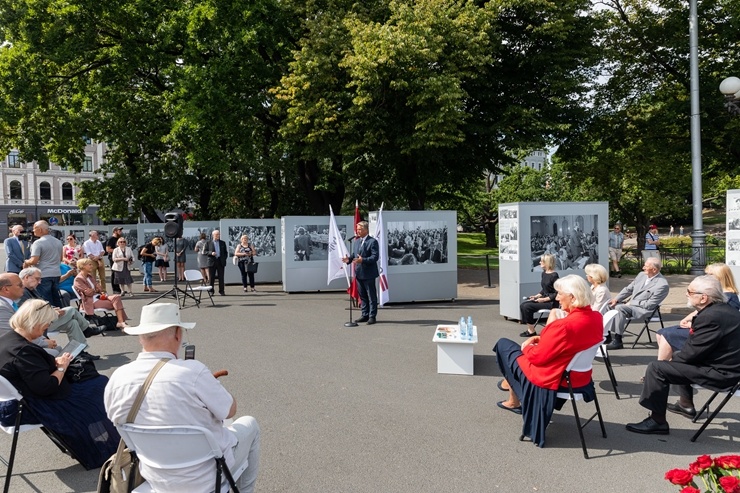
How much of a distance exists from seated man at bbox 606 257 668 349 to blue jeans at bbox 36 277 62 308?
10.1 meters

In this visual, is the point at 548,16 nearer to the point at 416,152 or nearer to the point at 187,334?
the point at 416,152

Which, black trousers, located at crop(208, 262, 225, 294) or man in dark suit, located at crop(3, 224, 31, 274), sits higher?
man in dark suit, located at crop(3, 224, 31, 274)

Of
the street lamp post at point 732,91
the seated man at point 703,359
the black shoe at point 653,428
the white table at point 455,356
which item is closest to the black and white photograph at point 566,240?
the street lamp post at point 732,91

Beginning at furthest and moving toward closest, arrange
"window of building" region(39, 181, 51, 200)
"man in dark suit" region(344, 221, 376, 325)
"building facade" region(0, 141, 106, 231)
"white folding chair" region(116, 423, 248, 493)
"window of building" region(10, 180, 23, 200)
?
"window of building" region(39, 181, 51, 200)
"window of building" region(10, 180, 23, 200)
"building facade" region(0, 141, 106, 231)
"man in dark suit" region(344, 221, 376, 325)
"white folding chair" region(116, 423, 248, 493)

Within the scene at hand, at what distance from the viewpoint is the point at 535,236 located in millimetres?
12016

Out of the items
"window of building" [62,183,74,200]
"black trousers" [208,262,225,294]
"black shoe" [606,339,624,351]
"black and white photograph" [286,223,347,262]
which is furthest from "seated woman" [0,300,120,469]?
"window of building" [62,183,74,200]

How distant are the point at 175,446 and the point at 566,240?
10561 mm

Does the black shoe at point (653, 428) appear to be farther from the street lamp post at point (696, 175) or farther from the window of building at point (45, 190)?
the window of building at point (45, 190)

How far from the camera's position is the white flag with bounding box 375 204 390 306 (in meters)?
12.7

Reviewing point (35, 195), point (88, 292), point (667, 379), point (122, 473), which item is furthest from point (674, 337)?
point (35, 195)

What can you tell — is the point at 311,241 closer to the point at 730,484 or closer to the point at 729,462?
the point at 729,462

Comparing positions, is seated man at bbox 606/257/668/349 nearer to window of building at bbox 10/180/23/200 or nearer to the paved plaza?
the paved plaza

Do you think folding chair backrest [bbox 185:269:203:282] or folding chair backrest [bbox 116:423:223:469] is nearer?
folding chair backrest [bbox 116:423:223:469]

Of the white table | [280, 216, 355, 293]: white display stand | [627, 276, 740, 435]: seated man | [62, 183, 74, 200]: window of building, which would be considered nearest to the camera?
[627, 276, 740, 435]: seated man
